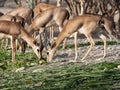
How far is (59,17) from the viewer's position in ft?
54.0

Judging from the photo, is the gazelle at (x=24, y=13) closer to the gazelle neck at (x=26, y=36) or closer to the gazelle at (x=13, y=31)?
the gazelle neck at (x=26, y=36)

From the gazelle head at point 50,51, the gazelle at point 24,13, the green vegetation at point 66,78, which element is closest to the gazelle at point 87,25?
the gazelle head at point 50,51

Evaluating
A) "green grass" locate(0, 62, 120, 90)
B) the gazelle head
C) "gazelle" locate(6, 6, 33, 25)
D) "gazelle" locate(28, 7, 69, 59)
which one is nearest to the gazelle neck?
the gazelle head

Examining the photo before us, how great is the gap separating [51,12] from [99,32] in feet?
11.2

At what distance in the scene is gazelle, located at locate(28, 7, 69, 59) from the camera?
16.4 meters

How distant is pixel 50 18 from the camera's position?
16.7 m

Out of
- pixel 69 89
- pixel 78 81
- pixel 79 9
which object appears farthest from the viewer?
pixel 79 9

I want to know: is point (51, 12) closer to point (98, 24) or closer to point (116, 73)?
point (98, 24)

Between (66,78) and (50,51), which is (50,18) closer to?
(50,51)

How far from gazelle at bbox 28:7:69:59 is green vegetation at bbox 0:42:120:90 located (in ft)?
15.6

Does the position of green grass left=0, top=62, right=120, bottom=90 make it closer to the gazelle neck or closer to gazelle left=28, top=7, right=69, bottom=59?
the gazelle neck

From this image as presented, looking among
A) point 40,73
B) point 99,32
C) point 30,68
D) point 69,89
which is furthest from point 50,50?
point 69,89

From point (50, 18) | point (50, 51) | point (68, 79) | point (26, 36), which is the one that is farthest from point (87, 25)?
point (68, 79)

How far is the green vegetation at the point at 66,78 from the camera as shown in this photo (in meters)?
8.32
